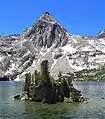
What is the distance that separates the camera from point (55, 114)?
10075 cm

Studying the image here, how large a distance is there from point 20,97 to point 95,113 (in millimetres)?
57180

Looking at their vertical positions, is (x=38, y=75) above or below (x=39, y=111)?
above

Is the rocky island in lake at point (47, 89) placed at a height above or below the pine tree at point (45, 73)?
below

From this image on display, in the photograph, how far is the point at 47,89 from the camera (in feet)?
455

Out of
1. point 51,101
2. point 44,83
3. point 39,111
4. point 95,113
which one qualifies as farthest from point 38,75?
point 95,113

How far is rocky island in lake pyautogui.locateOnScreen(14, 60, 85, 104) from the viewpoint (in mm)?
138125

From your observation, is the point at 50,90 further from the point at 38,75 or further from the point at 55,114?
the point at 55,114

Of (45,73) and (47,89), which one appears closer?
(47,89)

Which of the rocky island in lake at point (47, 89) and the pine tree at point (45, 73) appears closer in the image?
the rocky island in lake at point (47, 89)

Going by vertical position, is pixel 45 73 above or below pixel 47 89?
above

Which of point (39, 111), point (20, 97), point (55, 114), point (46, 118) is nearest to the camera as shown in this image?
point (46, 118)

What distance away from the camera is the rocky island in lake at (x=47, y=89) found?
138125 mm

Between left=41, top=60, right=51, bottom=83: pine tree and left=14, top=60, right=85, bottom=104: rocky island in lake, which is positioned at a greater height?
left=41, top=60, right=51, bottom=83: pine tree

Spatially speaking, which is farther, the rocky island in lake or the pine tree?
the pine tree
